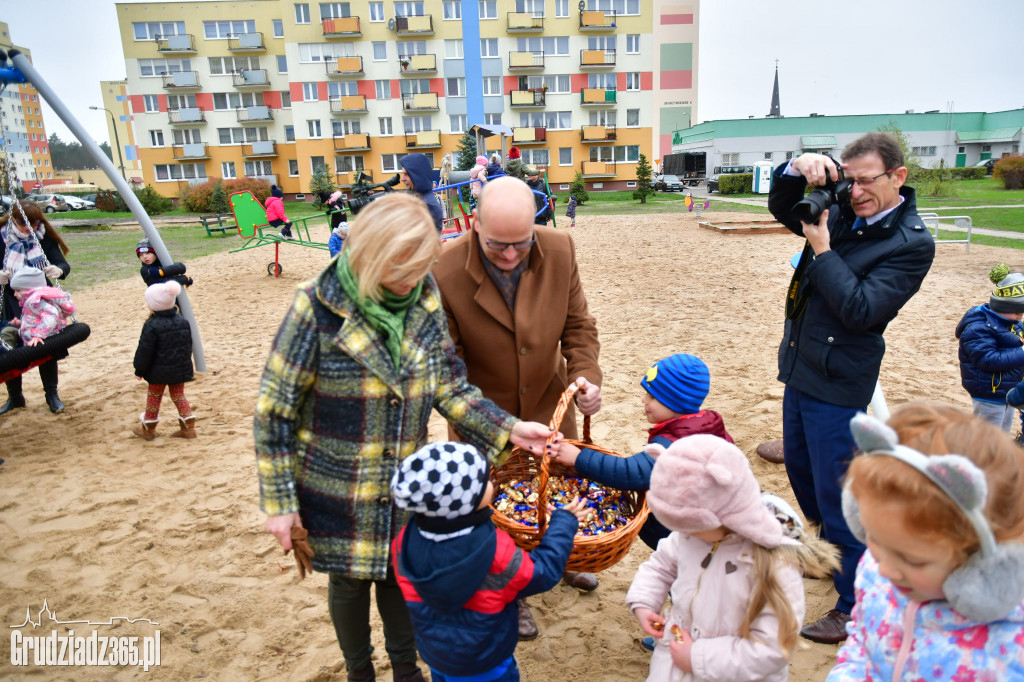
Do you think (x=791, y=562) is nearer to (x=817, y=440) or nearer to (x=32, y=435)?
(x=817, y=440)

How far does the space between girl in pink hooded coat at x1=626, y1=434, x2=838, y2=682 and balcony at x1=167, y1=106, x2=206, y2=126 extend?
46784 millimetres

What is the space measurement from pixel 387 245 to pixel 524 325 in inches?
32.7

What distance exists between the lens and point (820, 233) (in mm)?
2371

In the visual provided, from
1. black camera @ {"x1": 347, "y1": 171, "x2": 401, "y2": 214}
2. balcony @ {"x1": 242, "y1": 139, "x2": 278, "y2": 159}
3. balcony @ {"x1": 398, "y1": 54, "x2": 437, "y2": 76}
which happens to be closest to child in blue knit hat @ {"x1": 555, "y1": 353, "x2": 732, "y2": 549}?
black camera @ {"x1": 347, "y1": 171, "x2": 401, "y2": 214}

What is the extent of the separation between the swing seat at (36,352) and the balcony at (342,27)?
37.8 meters

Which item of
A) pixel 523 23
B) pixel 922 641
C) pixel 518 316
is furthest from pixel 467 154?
pixel 922 641

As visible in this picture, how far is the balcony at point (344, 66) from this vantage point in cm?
3775

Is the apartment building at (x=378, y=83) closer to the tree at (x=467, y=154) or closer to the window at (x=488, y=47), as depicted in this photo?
Result: the window at (x=488, y=47)

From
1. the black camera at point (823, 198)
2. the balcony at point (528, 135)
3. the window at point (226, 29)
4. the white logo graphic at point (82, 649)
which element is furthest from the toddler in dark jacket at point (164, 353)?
the window at point (226, 29)

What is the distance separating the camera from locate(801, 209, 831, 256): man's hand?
2.36 m

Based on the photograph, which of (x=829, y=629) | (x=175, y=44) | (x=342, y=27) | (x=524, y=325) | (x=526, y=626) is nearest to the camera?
(x=524, y=325)

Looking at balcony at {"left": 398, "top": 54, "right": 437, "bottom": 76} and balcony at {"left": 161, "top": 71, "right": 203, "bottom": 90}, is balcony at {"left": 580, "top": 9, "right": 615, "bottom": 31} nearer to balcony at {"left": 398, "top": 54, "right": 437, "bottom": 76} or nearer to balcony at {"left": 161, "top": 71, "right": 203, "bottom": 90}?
balcony at {"left": 398, "top": 54, "right": 437, "bottom": 76}

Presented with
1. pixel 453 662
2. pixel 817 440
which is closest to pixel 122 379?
pixel 453 662

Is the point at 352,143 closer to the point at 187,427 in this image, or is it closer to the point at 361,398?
the point at 187,427
